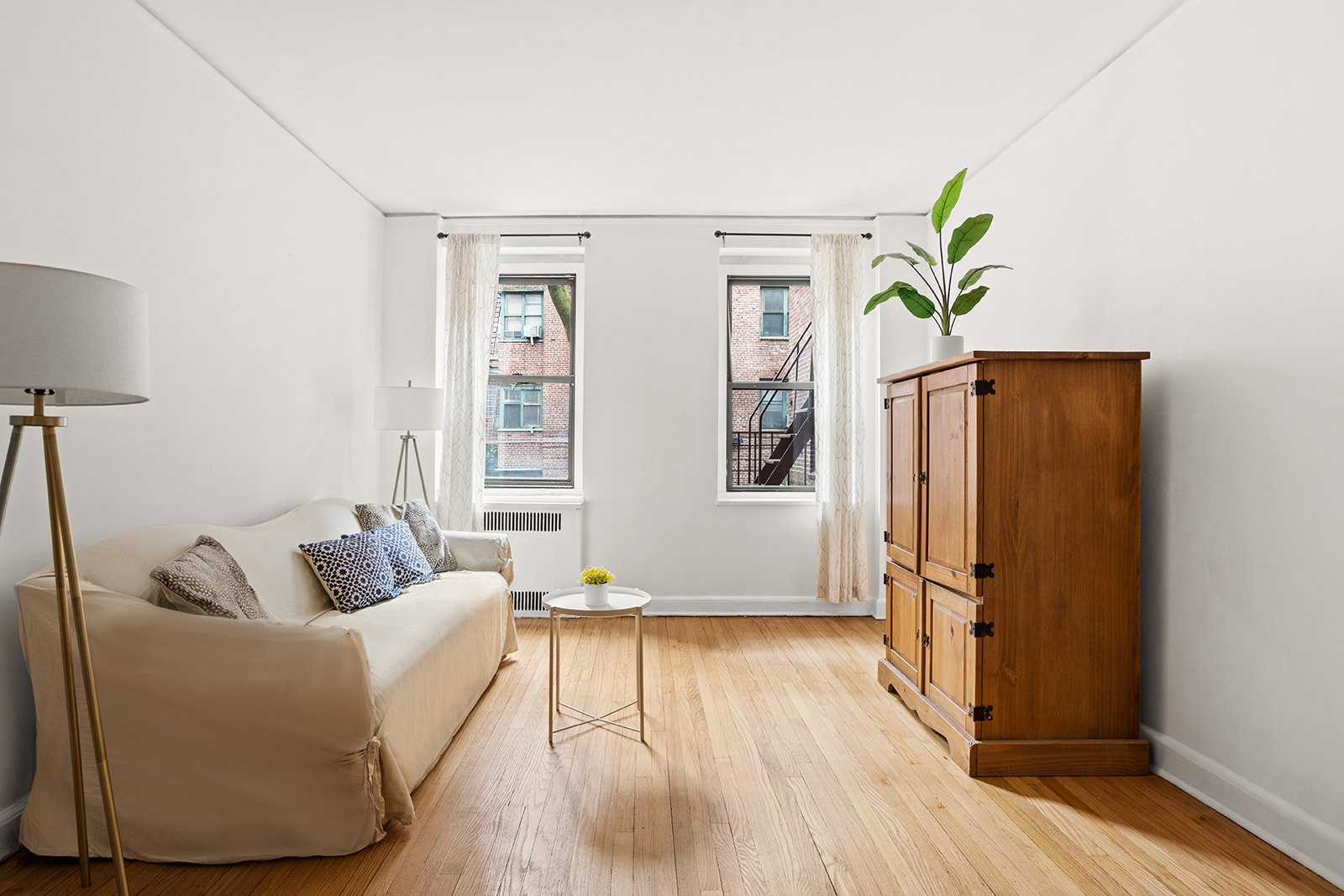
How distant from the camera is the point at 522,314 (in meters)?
5.28

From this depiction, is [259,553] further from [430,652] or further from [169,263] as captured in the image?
[169,263]

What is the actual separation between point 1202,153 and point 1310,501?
1246mm

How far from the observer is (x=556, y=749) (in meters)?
2.78

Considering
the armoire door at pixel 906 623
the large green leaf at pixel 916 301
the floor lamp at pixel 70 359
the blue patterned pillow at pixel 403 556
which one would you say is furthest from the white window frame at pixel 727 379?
the floor lamp at pixel 70 359

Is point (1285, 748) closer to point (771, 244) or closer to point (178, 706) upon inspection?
point (178, 706)

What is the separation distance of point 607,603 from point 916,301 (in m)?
1.96

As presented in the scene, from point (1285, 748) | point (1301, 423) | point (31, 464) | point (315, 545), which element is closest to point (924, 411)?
point (1301, 423)

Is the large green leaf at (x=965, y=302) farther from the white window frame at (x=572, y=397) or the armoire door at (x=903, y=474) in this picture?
the white window frame at (x=572, y=397)

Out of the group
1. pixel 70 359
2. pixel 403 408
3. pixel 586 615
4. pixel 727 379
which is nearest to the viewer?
pixel 70 359

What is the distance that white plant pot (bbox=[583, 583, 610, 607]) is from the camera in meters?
2.90

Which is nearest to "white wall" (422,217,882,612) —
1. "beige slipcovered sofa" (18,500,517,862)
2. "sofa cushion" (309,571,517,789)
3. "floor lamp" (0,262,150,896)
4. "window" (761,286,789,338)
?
"window" (761,286,789,338)

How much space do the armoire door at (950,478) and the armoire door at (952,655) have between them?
0.27ft

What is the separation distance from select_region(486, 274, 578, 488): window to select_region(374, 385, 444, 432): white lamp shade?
103 cm

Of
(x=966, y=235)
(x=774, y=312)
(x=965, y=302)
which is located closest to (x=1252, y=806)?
(x=965, y=302)
